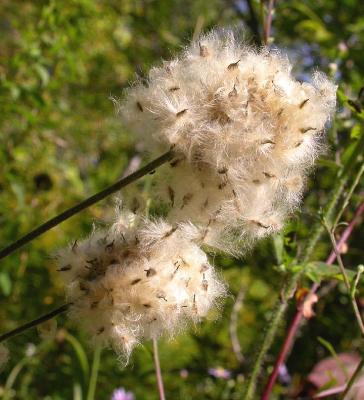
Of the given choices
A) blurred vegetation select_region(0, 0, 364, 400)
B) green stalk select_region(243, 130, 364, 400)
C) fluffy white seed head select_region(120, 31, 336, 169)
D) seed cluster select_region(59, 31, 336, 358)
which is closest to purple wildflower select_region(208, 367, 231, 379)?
A: blurred vegetation select_region(0, 0, 364, 400)

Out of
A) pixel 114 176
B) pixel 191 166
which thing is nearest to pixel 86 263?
pixel 191 166

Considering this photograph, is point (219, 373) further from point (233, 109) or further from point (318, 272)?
point (233, 109)

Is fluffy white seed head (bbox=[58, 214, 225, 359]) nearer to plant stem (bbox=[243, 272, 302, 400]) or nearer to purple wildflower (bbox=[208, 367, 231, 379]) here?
plant stem (bbox=[243, 272, 302, 400])

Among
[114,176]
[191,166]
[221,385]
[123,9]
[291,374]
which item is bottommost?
[221,385]

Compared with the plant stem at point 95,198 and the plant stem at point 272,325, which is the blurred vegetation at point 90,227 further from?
the plant stem at point 95,198

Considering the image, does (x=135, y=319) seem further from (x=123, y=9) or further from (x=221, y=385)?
(x=123, y=9)

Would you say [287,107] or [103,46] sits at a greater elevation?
[287,107]
